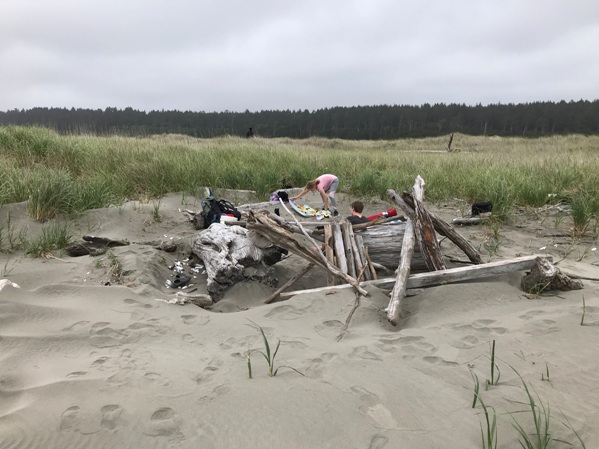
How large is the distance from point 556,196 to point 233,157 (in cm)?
745

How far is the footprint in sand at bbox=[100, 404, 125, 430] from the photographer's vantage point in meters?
1.88

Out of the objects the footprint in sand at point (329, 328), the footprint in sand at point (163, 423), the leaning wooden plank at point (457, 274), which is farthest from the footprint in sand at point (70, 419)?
the leaning wooden plank at point (457, 274)

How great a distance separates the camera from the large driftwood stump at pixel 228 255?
4285 mm

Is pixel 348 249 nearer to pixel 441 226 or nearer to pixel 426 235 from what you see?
pixel 426 235

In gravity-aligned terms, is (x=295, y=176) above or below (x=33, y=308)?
above

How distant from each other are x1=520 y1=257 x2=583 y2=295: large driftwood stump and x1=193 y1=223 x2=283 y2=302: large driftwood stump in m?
2.58

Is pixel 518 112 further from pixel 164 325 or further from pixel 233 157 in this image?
pixel 164 325

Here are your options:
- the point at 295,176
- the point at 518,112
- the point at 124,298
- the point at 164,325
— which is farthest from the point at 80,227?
the point at 518,112

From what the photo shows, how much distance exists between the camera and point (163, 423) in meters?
1.93

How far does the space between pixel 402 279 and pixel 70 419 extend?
107 inches

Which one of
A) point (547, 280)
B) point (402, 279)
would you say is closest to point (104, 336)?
point (402, 279)

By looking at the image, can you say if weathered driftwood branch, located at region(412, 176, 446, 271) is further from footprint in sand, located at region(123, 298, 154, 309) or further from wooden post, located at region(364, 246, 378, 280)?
footprint in sand, located at region(123, 298, 154, 309)

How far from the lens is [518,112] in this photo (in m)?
70.2

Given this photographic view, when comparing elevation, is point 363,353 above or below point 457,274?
below
